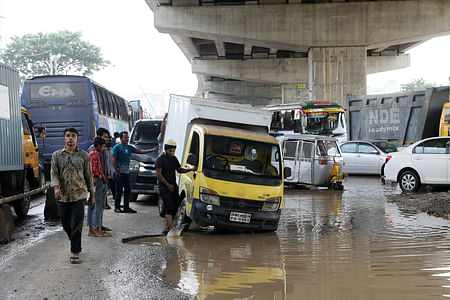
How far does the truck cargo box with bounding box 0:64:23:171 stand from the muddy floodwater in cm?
318

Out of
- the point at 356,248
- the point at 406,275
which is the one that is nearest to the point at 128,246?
the point at 356,248

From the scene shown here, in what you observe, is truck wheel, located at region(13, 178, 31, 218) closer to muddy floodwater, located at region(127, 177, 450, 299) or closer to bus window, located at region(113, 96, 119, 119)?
muddy floodwater, located at region(127, 177, 450, 299)

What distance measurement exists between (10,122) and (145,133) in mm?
5029

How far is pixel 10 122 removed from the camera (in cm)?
980

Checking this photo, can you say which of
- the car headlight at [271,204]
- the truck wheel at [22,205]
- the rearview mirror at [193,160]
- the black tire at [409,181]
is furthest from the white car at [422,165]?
the truck wheel at [22,205]

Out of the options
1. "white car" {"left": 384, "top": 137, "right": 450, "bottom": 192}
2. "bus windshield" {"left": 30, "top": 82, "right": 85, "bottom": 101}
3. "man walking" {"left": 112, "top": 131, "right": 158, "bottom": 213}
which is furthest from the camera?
"bus windshield" {"left": 30, "top": 82, "right": 85, "bottom": 101}

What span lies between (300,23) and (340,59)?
3319 mm

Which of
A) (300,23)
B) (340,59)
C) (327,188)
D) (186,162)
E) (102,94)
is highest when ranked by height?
(300,23)

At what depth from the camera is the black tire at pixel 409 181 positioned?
1478cm

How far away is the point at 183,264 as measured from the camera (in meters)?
6.73

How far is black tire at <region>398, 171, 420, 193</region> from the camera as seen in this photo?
582 inches

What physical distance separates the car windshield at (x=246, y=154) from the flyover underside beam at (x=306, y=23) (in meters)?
22.9

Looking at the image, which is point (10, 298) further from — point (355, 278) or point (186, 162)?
point (186, 162)

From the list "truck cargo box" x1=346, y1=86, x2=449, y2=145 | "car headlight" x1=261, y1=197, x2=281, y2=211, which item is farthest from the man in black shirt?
"truck cargo box" x1=346, y1=86, x2=449, y2=145
